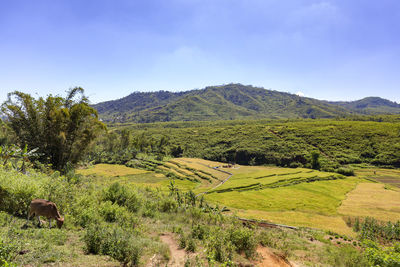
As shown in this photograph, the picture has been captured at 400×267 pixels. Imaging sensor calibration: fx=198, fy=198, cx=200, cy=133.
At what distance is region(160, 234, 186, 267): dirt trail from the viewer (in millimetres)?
8055

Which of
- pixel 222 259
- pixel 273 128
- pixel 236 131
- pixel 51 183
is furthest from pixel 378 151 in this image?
pixel 51 183

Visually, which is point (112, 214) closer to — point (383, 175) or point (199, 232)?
point (199, 232)

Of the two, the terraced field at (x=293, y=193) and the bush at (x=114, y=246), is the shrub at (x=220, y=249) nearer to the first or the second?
the bush at (x=114, y=246)

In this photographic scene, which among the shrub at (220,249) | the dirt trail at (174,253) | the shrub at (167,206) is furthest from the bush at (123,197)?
the shrub at (220,249)

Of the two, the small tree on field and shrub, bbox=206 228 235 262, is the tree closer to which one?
shrub, bbox=206 228 235 262

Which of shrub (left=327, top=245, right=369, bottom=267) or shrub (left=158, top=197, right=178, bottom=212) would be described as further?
shrub (left=158, top=197, right=178, bottom=212)

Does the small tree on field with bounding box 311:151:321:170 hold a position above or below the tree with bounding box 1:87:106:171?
below

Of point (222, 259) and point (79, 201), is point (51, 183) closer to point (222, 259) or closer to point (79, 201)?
point (79, 201)

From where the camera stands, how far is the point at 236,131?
130m

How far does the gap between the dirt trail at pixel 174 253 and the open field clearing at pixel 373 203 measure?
133 feet

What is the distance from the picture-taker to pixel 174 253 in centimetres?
912

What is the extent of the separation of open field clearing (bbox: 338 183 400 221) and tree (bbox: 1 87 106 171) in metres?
45.6

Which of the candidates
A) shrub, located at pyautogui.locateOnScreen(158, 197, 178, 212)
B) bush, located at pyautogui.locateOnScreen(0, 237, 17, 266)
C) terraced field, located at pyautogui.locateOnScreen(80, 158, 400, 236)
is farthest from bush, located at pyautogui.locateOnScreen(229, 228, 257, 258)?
terraced field, located at pyautogui.locateOnScreen(80, 158, 400, 236)

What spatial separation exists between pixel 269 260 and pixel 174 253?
4.81m
